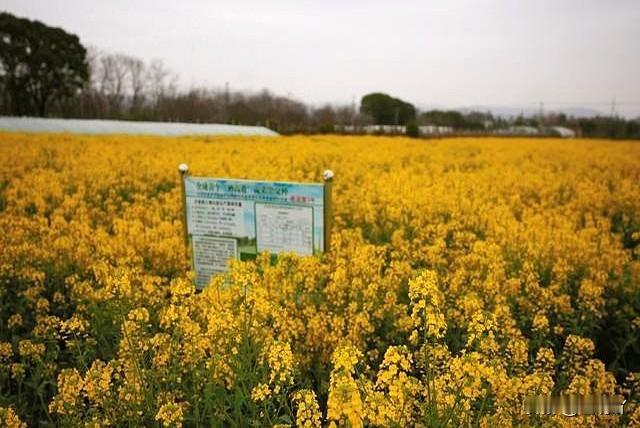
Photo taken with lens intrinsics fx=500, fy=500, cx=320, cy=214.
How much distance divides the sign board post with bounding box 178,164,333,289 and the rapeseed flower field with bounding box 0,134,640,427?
249 millimetres

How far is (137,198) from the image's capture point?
793cm

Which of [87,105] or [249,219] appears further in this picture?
[87,105]

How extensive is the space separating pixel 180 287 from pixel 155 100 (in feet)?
209

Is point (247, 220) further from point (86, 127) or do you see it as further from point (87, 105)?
point (87, 105)

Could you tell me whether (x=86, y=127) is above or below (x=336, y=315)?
above

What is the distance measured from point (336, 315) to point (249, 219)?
186cm

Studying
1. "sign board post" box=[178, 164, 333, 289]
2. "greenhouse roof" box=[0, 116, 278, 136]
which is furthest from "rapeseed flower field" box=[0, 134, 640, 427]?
"greenhouse roof" box=[0, 116, 278, 136]

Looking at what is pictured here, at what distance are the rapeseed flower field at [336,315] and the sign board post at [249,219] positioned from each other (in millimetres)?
249

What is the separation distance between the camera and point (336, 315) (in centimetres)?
377

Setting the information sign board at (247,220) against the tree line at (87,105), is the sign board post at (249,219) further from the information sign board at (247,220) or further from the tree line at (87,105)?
the tree line at (87,105)

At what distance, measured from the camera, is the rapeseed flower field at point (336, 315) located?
7.70ft

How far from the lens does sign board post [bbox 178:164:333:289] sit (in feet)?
16.3

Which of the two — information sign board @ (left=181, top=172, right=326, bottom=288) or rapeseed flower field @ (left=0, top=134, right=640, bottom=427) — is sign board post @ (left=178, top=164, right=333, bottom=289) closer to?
information sign board @ (left=181, top=172, right=326, bottom=288)

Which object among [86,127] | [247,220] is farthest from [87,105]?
[247,220]
